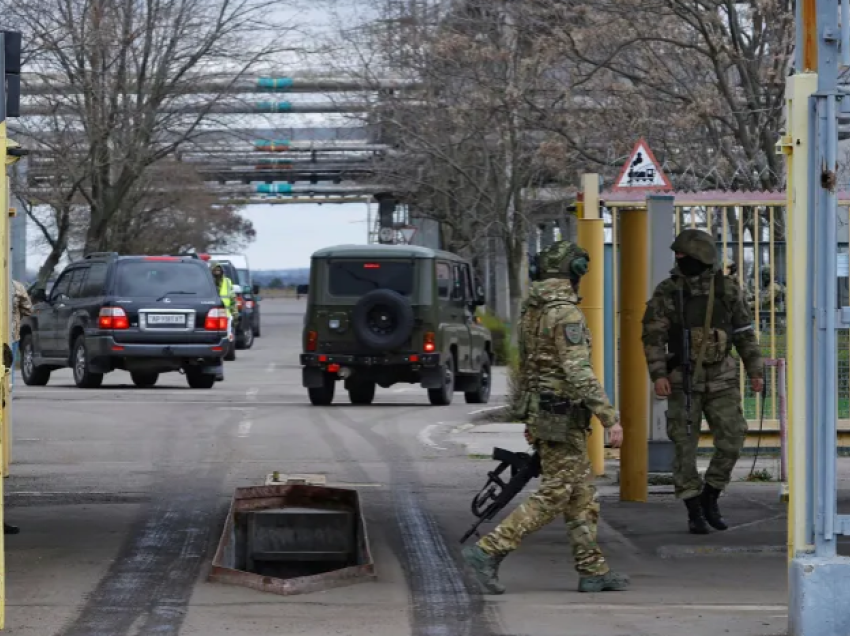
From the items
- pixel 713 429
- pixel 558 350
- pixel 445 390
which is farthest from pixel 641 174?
pixel 445 390

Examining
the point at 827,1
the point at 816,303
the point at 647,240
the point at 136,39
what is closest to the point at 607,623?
the point at 816,303

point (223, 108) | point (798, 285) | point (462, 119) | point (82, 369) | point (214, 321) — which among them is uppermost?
point (223, 108)

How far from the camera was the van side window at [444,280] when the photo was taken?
2291 cm

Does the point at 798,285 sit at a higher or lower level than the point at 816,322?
higher

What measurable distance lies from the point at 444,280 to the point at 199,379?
493cm

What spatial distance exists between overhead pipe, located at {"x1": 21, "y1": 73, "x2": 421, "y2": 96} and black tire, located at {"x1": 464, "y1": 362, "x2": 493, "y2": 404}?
1069 centimetres

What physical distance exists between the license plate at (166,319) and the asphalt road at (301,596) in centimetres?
442

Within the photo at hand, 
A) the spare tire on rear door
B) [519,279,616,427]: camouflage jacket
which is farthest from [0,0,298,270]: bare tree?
[519,279,616,427]: camouflage jacket

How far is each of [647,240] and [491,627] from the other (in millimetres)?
5415

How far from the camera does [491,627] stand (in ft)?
26.3

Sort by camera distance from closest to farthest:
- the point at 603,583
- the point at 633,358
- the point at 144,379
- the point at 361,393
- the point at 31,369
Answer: the point at 603,583, the point at 633,358, the point at 361,393, the point at 31,369, the point at 144,379

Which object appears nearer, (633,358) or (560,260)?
(560,260)

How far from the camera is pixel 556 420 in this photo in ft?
28.5

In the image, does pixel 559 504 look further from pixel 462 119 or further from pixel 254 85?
pixel 254 85
